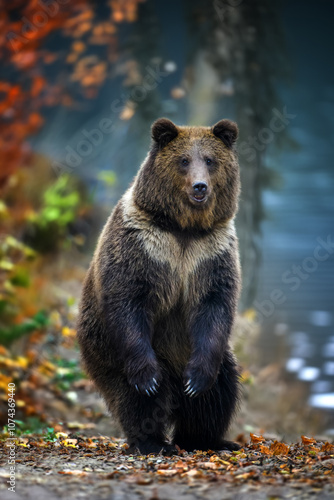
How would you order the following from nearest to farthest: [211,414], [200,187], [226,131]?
[200,187]
[226,131]
[211,414]

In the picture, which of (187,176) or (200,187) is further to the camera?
(187,176)

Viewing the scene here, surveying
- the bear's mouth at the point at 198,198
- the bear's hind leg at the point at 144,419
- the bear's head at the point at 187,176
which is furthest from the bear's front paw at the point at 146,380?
the bear's mouth at the point at 198,198

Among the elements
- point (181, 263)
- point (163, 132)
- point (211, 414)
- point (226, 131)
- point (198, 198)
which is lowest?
point (211, 414)

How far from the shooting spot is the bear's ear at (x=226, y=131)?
6012 mm

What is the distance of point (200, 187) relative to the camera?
18.6 ft

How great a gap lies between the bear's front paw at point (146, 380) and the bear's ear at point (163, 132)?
198cm

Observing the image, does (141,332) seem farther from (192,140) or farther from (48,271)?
(48,271)

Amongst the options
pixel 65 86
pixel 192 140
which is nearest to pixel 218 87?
pixel 65 86

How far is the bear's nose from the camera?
5664 mm

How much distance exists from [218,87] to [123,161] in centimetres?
247

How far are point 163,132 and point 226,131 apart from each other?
1.87 ft


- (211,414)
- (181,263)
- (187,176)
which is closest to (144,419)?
(211,414)

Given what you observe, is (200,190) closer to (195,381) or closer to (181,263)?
(181,263)

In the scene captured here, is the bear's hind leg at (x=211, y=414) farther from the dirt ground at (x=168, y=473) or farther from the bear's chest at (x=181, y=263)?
the bear's chest at (x=181, y=263)
